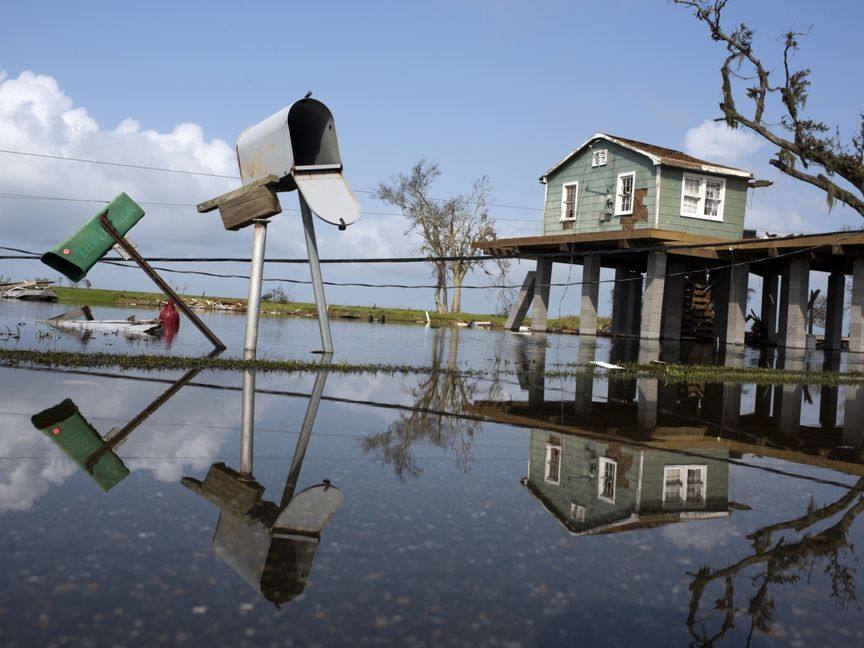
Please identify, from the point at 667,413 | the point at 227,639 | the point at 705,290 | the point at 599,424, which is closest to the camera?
the point at 227,639

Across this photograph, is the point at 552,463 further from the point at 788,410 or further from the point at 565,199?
the point at 565,199

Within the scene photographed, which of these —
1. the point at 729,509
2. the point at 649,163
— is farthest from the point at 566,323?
the point at 729,509

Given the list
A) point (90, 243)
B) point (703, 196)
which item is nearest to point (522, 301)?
point (703, 196)

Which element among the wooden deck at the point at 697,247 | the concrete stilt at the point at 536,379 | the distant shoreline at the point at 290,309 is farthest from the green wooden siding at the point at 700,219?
the distant shoreline at the point at 290,309

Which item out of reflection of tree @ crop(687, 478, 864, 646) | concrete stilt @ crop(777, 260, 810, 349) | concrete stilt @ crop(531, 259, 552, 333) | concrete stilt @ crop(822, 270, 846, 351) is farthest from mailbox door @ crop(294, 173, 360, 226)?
concrete stilt @ crop(822, 270, 846, 351)

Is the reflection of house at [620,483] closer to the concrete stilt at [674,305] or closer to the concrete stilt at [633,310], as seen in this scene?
the concrete stilt at [674,305]

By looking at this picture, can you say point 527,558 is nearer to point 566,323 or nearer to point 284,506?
point 284,506

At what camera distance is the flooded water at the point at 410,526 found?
8.24 feet

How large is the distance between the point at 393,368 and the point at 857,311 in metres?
16.9

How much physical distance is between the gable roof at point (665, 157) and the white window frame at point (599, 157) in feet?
1.42

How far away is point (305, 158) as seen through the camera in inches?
489

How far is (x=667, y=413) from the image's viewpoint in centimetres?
818

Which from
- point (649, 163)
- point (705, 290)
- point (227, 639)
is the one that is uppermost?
point (649, 163)

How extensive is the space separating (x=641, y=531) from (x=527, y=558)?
0.84 metres
